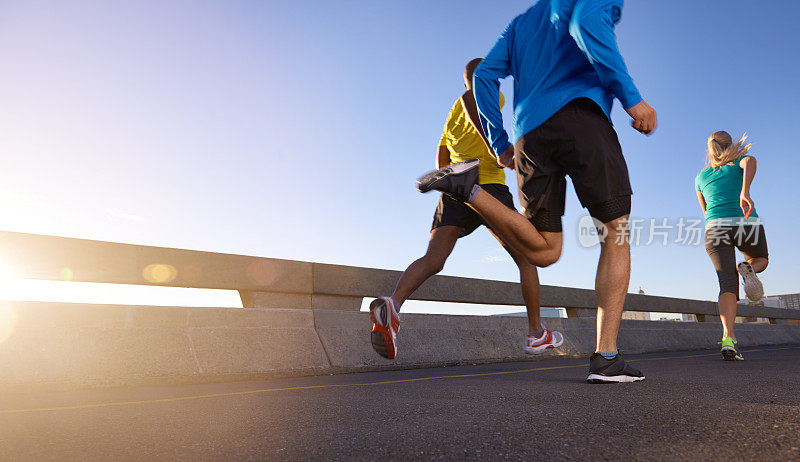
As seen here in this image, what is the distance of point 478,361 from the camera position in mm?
5516

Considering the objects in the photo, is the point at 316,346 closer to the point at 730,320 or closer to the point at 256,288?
the point at 256,288

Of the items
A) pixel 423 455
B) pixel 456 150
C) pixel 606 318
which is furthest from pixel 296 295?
pixel 423 455

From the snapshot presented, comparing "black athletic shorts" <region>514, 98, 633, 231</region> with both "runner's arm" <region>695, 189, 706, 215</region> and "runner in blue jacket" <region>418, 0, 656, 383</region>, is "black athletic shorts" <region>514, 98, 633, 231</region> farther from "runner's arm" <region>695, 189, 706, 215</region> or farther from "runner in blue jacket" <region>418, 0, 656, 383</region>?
"runner's arm" <region>695, 189, 706, 215</region>

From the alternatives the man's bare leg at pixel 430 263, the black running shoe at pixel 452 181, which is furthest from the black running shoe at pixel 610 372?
the man's bare leg at pixel 430 263

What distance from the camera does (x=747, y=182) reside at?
567 cm

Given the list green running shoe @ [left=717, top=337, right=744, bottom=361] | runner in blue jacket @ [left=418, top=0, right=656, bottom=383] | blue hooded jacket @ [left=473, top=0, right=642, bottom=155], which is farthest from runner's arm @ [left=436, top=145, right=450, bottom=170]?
green running shoe @ [left=717, top=337, right=744, bottom=361]

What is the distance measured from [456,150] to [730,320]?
3514 mm

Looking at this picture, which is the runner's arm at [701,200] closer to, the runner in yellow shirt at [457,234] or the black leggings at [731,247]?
the black leggings at [731,247]

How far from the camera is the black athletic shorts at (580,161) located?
A: 9.88 feet

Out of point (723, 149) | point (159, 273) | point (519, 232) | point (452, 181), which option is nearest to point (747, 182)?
point (723, 149)

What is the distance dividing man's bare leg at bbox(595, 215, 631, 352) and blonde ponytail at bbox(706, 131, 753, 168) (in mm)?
3678

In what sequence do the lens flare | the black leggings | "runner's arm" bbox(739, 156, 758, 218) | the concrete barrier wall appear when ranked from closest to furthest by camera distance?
the concrete barrier wall < the lens flare < "runner's arm" bbox(739, 156, 758, 218) < the black leggings

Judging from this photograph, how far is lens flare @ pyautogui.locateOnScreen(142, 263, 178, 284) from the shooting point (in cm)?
408

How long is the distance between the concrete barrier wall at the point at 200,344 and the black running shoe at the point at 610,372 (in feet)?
7.03
